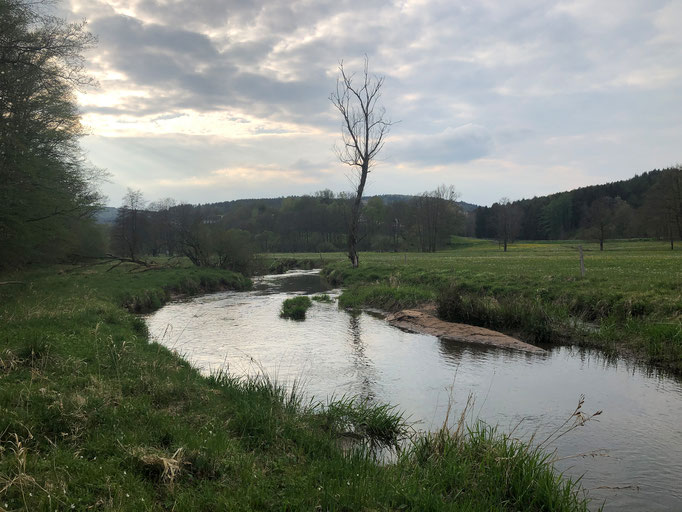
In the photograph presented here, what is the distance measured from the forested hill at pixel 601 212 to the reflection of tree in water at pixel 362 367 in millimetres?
43837

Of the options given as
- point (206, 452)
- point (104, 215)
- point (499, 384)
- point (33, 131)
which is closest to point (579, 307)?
point (499, 384)

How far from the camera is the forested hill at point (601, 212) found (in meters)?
43.8

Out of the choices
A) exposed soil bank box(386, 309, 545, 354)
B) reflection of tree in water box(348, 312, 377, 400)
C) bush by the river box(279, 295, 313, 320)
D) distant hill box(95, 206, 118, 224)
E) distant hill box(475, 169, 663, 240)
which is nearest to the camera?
reflection of tree in water box(348, 312, 377, 400)

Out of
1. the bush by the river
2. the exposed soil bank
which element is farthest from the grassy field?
the bush by the river

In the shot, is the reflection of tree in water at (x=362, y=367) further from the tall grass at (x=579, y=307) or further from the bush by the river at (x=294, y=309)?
the tall grass at (x=579, y=307)

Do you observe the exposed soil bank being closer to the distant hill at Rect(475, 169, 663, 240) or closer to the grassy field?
the grassy field

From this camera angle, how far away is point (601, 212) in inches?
2096

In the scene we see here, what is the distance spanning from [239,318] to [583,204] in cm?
9882

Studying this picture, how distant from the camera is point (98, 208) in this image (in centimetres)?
2416

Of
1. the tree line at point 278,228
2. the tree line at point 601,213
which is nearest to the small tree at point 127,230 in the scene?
the tree line at point 278,228

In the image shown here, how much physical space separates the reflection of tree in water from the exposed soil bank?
201 centimetres

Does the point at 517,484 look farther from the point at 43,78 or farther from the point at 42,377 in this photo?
the point at 43,78

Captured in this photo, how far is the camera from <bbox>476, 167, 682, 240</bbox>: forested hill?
1724 inches

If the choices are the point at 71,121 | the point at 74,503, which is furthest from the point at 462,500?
the point at 71,121
